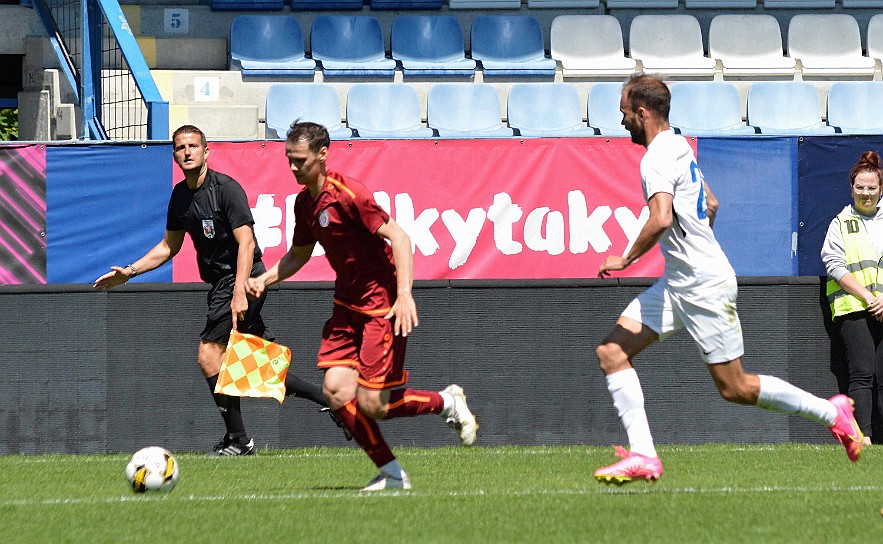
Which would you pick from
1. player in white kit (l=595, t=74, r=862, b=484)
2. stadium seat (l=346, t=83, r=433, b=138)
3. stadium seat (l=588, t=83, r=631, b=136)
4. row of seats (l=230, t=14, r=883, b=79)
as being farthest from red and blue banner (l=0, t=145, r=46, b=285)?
stadium seat (l=588, t=83, r=631, b=136)

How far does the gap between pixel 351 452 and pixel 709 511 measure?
13.5 ft

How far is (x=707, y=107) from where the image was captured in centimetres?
1534

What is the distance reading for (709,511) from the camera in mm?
6047

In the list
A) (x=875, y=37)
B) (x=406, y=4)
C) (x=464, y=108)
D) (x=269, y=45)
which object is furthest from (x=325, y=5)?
(x=875, y=37)

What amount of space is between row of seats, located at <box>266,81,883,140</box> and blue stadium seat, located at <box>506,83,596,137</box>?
0.04 feet

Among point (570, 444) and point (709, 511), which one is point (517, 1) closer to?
point (570, 444)

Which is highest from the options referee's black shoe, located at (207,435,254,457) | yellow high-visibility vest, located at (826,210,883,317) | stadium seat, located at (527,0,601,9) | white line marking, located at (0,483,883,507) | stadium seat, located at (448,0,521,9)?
stadium seat, located at (527,0,601,9)

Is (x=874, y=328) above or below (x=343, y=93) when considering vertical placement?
below

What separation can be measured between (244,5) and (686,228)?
1060 cm

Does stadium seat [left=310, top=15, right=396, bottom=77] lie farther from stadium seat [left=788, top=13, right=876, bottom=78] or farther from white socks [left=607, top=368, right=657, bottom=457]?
white socks [left=607, top=368, right=657, bottom=457]

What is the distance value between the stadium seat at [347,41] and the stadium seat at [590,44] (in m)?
2.07

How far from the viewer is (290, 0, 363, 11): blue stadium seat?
54.0ft

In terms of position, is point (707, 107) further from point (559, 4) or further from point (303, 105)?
point (303, 105)

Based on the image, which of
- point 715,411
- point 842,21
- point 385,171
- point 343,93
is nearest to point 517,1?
point 343,93
